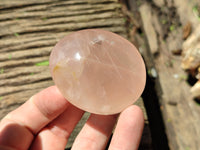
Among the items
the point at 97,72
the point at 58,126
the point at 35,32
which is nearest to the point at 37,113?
the point at 58,126

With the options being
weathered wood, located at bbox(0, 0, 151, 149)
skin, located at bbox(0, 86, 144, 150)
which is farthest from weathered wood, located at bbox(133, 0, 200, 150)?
skin, located at bbox(0, 86, 144, 150)

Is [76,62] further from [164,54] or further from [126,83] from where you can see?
[164,54]

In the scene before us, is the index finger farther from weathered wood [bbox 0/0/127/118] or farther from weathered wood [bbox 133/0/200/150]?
weathered wood [bbox 133/0/200/150]

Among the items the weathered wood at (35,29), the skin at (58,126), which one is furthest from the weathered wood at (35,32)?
the skin at (58,126)

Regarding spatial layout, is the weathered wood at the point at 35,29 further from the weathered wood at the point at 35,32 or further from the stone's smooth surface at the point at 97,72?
the stone's smooth surface at the point at 97,72

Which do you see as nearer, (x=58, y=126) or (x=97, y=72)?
(x=97, y=72)

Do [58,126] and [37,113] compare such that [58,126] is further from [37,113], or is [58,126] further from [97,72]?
[97,72]
